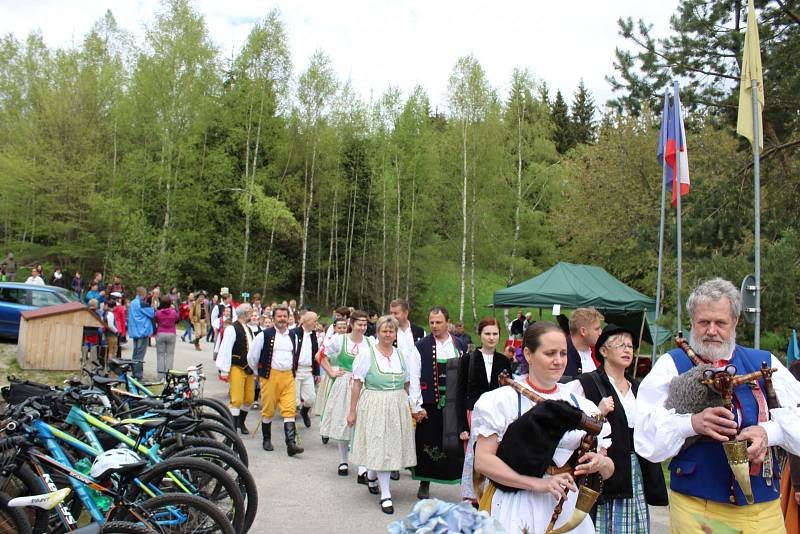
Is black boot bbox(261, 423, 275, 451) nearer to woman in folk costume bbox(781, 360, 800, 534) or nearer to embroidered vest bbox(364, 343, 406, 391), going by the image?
embroidered vest bbox(364, 343, 406, 391)

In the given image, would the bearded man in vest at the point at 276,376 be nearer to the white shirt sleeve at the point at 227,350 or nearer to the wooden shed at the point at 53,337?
the white shirt sleeve at the point at 227,350

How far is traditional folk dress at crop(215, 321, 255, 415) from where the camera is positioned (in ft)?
31.0

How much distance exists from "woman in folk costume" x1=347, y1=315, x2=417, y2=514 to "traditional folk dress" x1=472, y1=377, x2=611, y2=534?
12.2 ft

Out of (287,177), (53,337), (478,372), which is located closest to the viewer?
(478,372)

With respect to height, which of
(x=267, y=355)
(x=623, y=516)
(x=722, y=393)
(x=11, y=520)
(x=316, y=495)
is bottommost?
(x=316, y=495)

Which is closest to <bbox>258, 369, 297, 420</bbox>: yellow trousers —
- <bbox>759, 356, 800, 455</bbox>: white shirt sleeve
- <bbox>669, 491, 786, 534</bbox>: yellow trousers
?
<bbox>669, 491, 786, 534</bbox>: yellow trousers

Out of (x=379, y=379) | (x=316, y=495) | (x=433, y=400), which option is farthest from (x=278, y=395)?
(x=433, y=400)

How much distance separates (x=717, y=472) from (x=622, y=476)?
101 cm

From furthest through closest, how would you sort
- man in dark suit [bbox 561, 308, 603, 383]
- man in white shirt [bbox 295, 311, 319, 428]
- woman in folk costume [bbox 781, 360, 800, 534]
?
man in white shirt [bbox 295, 311, 319, 428] < man in dark suit [bbox 561, 308, 603, 383] < woman in folk costume [bbox 781, 360, 800, 534]

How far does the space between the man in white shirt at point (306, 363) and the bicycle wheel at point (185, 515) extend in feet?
17.6

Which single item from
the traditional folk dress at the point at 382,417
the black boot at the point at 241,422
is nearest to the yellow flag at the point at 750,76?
the traditional folk dress at the point at 382,417

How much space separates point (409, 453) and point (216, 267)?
89.3 ft

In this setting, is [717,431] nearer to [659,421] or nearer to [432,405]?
[659,421]

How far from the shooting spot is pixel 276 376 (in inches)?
346
